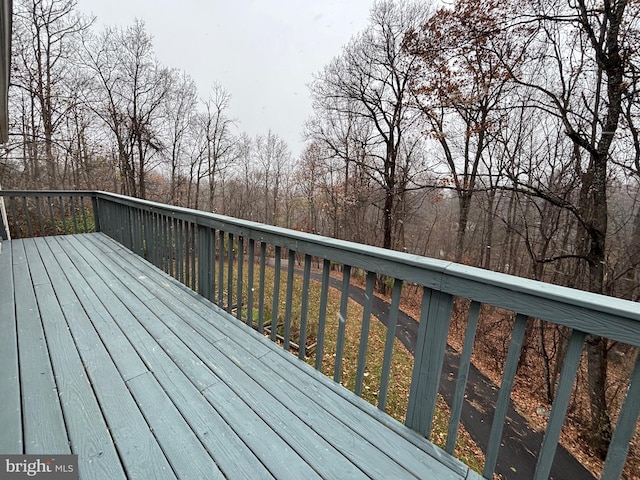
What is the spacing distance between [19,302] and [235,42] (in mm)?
15223

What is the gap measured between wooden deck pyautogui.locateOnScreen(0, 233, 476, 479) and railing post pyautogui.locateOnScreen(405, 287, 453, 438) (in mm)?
137

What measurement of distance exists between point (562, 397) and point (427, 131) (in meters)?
8.43

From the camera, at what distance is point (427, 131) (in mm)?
8133

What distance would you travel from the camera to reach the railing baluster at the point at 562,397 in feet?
3.07

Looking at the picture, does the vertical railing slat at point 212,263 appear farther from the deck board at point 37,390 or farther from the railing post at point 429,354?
the railing post at point 429,354

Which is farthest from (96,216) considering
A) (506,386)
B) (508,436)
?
(508,436)

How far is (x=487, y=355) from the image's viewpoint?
7598mm

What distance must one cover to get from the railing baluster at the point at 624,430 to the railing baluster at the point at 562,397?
0.12 m

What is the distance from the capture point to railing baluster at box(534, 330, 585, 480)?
94cm

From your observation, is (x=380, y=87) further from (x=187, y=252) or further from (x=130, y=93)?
(x=187, y=252)

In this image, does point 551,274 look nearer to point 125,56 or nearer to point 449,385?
point 449,385

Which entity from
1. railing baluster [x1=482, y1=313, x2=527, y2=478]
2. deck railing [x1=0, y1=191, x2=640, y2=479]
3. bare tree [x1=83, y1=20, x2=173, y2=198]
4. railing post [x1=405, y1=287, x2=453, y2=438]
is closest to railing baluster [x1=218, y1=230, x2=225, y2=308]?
deck railing [x1=0, y1=191, x2=640, y2=479]

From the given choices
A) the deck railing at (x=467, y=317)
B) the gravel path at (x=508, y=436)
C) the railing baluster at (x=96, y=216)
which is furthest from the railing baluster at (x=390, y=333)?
the railing baluster at (x=96, y=216)

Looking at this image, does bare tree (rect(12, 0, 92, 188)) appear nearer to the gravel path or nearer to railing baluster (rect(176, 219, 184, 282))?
railing baluster (rect(176, 219, 184, 282))
